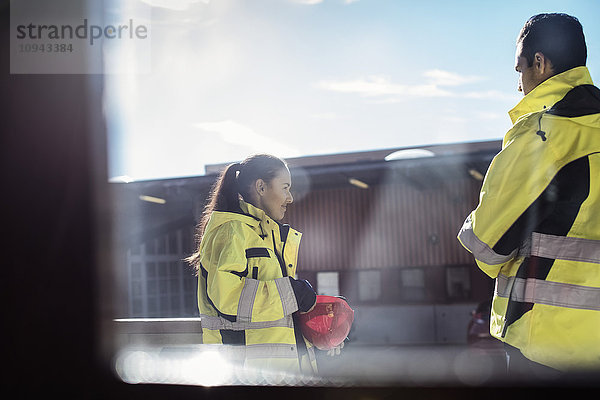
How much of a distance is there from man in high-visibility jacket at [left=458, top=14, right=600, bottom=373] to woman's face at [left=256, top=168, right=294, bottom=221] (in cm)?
94

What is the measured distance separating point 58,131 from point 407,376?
770 millimetres

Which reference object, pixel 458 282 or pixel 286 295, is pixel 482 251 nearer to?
pixel 286 295

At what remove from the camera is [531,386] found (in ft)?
2.58

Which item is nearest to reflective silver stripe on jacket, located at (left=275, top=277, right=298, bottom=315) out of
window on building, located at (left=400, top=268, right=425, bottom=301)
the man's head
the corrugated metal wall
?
the man's head

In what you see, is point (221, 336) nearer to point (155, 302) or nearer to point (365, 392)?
point (365, 392)

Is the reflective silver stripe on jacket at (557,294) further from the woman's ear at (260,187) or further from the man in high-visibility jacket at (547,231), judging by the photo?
the woman's ear at (260,187)

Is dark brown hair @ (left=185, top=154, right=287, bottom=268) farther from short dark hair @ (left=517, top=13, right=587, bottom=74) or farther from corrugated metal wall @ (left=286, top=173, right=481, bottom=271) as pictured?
corrugated metal wall @ (left=286, top=173, right=481, bottom=271)

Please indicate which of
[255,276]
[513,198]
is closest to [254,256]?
[255,276]

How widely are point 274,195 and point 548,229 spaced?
45.2 inches

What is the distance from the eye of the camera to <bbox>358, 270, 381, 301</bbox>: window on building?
1761cm

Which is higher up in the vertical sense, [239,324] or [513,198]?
[513,198]

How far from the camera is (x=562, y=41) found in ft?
5.49

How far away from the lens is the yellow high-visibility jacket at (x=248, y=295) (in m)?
1.98

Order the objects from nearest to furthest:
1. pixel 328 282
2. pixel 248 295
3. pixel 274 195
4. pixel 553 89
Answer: pixel 553 89, pixel 248 295, pixel 274 195, pixel 328 282
